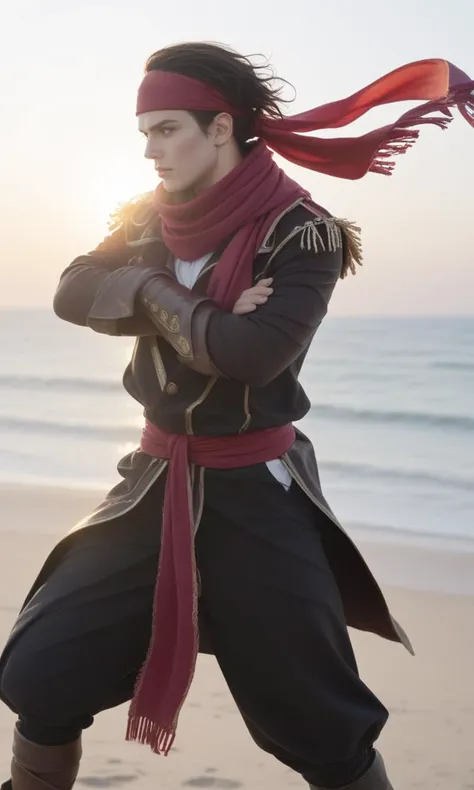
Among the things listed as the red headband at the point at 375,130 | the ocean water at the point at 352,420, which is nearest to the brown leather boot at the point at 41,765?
the red headband at the point at 375,130

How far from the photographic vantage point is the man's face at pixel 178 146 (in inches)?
76.3

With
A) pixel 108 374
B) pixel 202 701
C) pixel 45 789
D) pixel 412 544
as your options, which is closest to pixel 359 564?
pixel 45 789

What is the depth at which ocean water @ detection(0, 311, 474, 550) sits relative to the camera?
723 cm

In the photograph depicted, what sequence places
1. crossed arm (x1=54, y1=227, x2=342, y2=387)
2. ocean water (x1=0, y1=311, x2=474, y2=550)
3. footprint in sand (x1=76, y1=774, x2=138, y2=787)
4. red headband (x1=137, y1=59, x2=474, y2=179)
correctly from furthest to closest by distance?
ocean water (x1=0, y1=311, x2=474, y2=550)
footprint in sand (x1=76, y1=774, x2=138, y2=787)
red headband (x1=137, y1=59, x2=474, y2=179)
crossed arm (x1=54, y1=227, x2=342, y2=387)

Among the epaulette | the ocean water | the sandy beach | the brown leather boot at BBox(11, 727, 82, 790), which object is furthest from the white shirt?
the ocean water

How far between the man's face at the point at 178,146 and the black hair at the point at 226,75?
0.09 feet

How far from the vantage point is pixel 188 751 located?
301 cm

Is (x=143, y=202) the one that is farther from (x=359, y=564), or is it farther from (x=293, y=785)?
(x=293, y=785)

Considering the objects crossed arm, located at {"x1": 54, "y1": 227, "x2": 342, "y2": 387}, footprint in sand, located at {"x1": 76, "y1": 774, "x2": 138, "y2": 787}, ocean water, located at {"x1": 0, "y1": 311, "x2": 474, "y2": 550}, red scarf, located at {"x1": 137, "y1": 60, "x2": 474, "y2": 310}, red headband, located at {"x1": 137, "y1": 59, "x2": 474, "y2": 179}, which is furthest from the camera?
ocean water, located at {"x1": 0, "y1": 311, "x2": 474, "y2": 550}

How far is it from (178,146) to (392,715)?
211 centimetres

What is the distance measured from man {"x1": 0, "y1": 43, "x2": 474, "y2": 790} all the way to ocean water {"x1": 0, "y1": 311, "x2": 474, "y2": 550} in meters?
3.87

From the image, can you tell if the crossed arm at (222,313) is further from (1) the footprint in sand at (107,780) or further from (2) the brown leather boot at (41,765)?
(1) the footprint in sand at (107,780)

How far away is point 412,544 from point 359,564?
353 centimetres

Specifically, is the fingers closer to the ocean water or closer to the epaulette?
the epaulette
